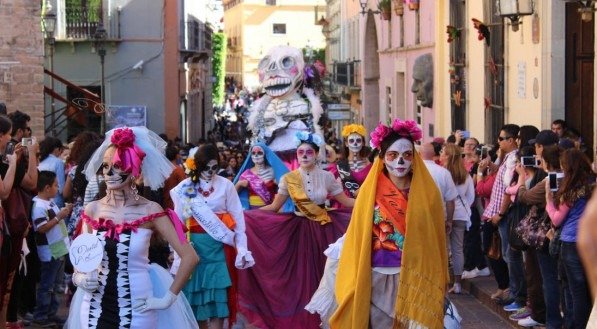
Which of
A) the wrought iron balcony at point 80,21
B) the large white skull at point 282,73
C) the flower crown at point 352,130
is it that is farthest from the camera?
the wrought iron balcony at point 80,21

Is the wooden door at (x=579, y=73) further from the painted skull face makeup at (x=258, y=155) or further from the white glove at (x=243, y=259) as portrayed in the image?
the white glove at (x=243, y=259)

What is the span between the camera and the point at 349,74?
1724 inches

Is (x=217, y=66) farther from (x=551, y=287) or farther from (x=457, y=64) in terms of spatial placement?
(x=551, y=287)

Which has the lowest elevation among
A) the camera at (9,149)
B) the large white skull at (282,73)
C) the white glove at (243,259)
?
Result: the white glove at (243,259)

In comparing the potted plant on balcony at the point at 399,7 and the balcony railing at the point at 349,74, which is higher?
the potted plant on balcony at the point at 399,7

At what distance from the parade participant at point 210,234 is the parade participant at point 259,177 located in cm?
218

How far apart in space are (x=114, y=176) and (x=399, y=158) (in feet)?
6.84

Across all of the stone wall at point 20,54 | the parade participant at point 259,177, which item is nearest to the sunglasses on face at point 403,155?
the parade participant at point 259,177

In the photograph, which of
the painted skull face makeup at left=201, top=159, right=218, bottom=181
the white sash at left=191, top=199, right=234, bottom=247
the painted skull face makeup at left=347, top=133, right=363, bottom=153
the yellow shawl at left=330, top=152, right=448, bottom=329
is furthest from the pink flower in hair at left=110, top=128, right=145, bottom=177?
the painted skull face makeup at left=347, top=133, right=363, bottom=153

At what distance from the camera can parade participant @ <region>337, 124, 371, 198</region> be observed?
1222 centimetres

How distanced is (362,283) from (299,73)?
6107mm

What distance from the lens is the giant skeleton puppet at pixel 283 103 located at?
13047 mm

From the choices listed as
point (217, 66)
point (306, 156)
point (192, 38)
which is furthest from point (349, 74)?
point (306, 156)

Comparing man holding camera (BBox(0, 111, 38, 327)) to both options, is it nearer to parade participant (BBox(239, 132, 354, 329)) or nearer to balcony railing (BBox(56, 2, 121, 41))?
parade participant (BBox(239, 132, 354, 329))
